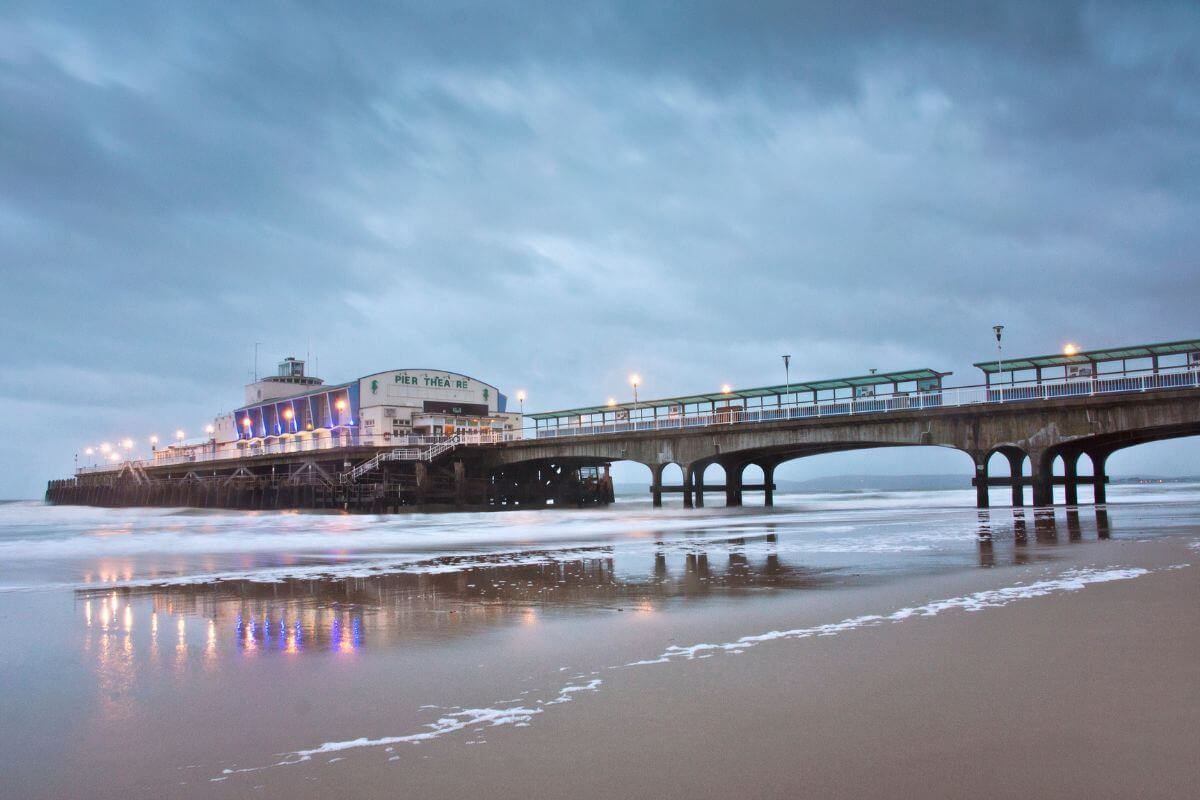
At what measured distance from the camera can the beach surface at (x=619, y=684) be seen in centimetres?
540

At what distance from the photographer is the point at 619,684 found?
24.8ft

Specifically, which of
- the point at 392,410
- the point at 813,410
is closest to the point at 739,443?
the point at 813,410

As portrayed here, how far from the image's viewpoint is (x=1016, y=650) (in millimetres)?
8414

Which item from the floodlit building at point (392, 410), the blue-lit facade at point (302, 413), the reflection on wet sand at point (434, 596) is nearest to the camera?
the reflection on wet sand at point (434, 596)

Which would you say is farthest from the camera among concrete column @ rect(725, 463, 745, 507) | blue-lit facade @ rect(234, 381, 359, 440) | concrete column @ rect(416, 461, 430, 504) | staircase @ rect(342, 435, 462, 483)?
blue-lit facade @ rect(234, 381, 359, 440)

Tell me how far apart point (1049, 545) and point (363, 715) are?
18206 mm

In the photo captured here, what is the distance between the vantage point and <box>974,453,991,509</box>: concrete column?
1524 inches

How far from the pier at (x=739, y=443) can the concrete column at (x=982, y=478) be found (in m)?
0.13

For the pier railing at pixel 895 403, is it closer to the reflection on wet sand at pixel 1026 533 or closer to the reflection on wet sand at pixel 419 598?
the reflection on wet sand at pixel 1026 533

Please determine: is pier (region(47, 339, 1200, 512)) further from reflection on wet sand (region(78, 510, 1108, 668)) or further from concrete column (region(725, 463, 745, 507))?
reflection on wet sand (region(78, 510, 1108, 668))

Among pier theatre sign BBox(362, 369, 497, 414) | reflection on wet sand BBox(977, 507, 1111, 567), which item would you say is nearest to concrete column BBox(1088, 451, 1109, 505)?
reflection on wet sand BBox(977, 507, 1111, 567)

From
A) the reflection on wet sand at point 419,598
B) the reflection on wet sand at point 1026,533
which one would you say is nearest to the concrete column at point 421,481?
the reflection on wet sand at point 1026,533

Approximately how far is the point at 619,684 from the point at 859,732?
228 centimetres

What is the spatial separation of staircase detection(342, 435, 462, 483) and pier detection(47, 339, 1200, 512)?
0.47 feet
